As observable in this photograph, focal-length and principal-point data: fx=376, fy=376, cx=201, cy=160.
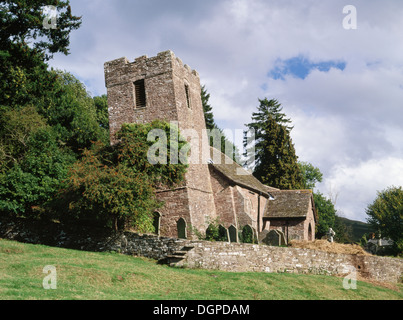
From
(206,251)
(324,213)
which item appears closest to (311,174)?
(324,213)

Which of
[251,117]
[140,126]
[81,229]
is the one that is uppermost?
[251,117]

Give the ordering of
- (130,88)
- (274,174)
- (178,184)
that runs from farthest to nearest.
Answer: (274,174)
(130,88)
(178,184)

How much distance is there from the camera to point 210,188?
2488 cm

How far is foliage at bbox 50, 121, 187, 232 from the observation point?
17016mm

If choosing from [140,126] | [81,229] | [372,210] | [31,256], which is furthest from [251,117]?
[31,256]

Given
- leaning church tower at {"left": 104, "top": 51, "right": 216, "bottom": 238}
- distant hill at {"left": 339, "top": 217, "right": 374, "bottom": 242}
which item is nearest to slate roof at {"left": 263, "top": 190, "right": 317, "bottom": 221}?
leaning church tower at {"left": 104, "top": 51, "right": 216, "bottom": 238}

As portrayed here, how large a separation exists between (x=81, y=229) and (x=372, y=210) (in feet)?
118

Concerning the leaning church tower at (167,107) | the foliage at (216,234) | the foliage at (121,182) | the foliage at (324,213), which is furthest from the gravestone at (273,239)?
the foliage at (324,213)

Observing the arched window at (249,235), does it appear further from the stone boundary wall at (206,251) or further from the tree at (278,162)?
the tree at (278,162)

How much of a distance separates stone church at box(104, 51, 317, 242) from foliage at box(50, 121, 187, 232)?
3.87ft

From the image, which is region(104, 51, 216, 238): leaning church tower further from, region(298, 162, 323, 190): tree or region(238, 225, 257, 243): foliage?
region(298, 162, 323, 190): tree

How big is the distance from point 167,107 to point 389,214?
97.1 feet
